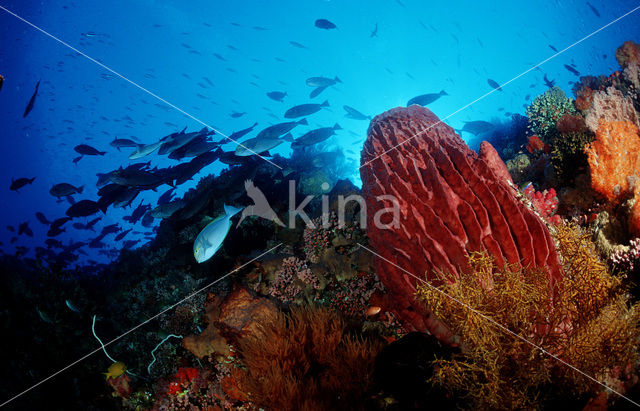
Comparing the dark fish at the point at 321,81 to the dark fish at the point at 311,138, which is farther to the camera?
the dark fish at the point at 321,81

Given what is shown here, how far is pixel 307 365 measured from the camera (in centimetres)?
323

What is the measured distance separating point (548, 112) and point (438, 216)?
8.60 metres

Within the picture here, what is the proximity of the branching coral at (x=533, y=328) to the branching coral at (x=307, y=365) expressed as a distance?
0.95 metres

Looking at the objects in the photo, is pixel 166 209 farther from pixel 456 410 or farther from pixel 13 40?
pixel 13 40

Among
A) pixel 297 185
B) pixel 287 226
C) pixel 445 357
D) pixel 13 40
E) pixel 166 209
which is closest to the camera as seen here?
pixel 445 357

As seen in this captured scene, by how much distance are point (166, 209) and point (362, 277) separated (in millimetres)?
5665

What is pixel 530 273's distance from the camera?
99.3 inches

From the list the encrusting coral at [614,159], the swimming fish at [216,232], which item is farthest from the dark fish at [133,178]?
the encrusting coral at [614,159]

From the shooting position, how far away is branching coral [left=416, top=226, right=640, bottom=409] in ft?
7.08

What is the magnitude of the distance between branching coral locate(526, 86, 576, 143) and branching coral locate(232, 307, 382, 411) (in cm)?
841

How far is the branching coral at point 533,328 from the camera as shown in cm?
216

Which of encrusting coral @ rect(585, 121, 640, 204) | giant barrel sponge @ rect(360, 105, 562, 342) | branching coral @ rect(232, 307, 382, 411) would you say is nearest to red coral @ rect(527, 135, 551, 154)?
encrusting coral @ rect(585, 121, 640, 204)

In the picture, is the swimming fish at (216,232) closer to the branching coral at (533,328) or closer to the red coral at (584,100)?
the branching coral at (533,328)

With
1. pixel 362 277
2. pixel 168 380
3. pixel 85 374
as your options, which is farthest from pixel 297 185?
pixel 85 374
